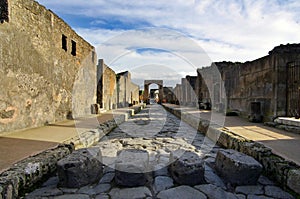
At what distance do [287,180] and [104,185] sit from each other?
202 cm

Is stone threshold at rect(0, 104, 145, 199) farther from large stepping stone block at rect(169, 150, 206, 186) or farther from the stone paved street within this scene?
large stepping stone block at rect(169, 150, 206, 186)

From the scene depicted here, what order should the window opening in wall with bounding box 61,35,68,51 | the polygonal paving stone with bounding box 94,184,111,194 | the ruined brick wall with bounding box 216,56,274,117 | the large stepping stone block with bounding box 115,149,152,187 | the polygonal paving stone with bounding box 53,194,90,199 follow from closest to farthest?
1. the polygonal paving stone with bounding box 53,194,90,199
2. the polygonal paving stone with bounding box 94,184,111,194
3. the large stepping stone block with bounding box 115,149,152,187
4. the ruined brick wall with bounding box 216,56,274,117
5. the window opening in wall with bounding box 61,35,68,51

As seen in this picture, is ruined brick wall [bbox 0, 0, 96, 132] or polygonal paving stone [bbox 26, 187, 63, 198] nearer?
polygonal paving stone [bbox 26, 187, 63, 198]

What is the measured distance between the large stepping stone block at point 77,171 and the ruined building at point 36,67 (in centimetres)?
253

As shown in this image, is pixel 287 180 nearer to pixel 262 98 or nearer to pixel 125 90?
pixel 262 98

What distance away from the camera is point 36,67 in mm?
5598

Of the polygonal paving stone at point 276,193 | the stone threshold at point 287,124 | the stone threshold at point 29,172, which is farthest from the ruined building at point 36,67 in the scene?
the stone threshold at point 287,124

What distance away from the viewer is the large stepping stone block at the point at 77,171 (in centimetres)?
244

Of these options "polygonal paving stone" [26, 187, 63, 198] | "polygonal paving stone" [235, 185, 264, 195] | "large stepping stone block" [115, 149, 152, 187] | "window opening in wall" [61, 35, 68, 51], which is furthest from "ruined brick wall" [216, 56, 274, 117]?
"window opening in wall" [61, 35, 68, 51]

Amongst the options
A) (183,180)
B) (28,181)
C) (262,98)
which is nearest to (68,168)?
(28,181)

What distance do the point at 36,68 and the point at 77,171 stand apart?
4.09 meters

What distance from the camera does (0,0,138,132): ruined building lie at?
176 inches

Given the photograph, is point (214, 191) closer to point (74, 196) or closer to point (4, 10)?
point (74, 196)

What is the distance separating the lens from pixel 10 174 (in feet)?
6.86
